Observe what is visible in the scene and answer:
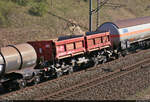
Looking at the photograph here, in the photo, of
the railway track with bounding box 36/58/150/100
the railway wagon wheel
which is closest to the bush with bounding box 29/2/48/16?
the railway wagon wheel

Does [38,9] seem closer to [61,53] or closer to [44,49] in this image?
[44,49]

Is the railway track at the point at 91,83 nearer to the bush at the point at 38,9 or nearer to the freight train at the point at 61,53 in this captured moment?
the freight train at the point at 61,53

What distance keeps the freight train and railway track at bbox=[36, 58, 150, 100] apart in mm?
2455

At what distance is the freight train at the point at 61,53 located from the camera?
14.1m

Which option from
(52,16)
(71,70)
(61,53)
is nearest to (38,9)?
(52,16)

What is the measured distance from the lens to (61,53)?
53.7ft

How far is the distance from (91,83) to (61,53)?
316 centimetres

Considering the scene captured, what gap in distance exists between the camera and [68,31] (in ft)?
119

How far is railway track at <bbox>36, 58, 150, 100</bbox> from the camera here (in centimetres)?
1307

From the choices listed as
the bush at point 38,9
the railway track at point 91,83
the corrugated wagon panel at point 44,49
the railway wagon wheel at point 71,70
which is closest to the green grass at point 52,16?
the bush at point 38,9

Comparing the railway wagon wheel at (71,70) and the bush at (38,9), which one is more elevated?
the bush at (38,9)

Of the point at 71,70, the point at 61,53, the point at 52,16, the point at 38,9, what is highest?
the point at 38,9

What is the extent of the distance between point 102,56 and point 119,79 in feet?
16.6

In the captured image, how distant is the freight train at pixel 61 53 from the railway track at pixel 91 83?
8.05ft
